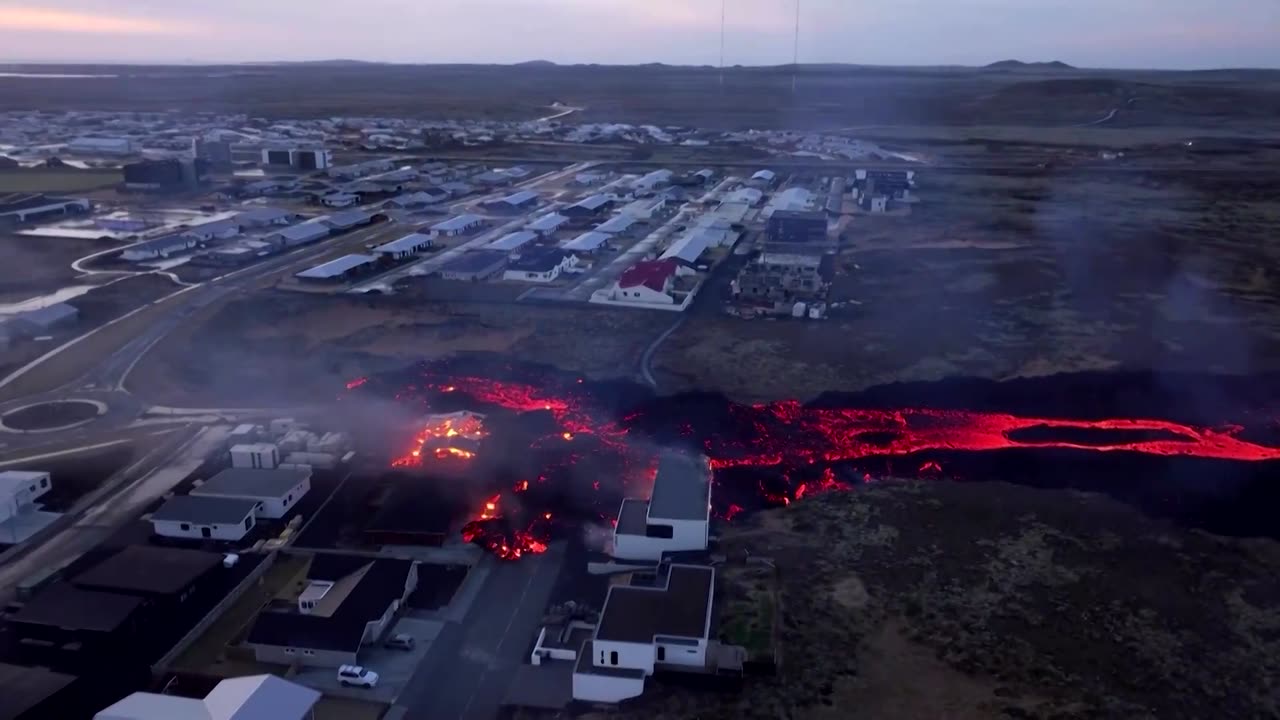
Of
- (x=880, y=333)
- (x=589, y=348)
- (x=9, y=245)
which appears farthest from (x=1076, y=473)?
(x=9, y=245)

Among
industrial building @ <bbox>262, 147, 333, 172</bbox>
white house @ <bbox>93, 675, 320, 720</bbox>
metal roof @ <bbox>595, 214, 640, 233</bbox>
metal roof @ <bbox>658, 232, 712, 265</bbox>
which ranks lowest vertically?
white house @ <bbox>93, 675, 320, 720</bbox>

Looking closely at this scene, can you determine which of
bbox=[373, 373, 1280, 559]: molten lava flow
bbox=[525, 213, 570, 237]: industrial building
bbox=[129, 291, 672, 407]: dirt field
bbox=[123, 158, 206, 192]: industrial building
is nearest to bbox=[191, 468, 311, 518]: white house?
bbox=[373, 373, 1280, 559]: molten lava flow

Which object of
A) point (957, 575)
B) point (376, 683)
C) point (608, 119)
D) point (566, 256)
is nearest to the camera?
point (376, 683)

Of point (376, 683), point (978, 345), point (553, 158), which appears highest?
point (553, 158)

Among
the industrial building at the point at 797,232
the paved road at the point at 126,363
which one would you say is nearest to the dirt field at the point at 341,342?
Answer: the paved road at the point at 126,363

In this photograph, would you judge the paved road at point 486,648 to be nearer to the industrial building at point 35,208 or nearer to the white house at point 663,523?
the white house at point 663,523

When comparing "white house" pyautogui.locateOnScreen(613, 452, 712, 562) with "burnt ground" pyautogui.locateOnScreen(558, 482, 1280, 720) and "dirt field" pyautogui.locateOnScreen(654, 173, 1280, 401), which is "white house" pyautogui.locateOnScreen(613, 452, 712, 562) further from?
"dirt field" pyautogui.locateOnScreen(654, 173, 1280, 401)

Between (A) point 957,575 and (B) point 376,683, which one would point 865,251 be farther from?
(B) point 376,683
